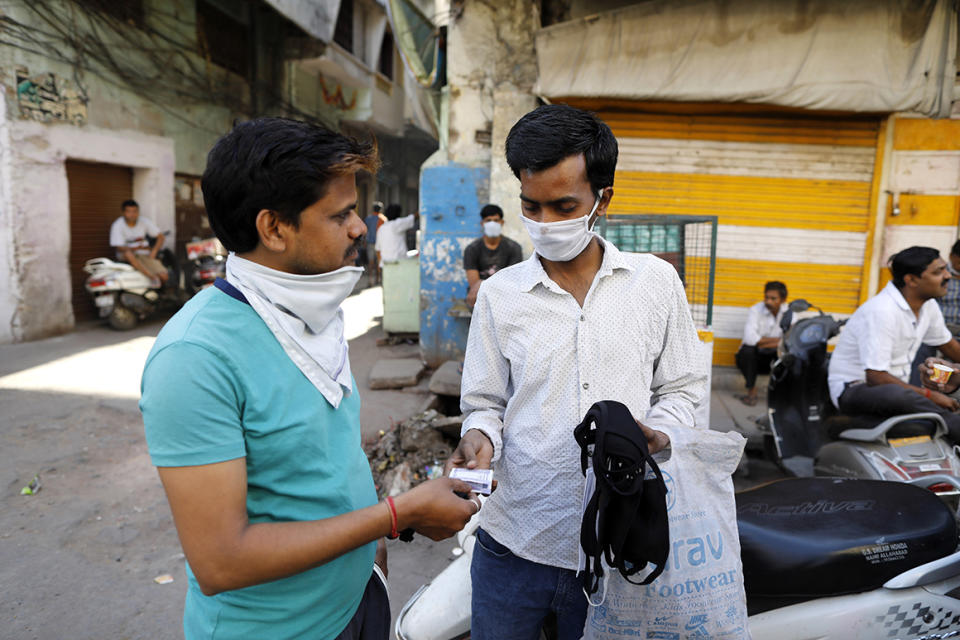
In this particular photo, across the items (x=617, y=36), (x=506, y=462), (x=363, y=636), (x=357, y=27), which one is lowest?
(x=363, y=636)

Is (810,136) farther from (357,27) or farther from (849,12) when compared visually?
(357,27)

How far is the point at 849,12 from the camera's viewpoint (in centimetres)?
555

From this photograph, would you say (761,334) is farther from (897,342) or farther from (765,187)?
(897,342)

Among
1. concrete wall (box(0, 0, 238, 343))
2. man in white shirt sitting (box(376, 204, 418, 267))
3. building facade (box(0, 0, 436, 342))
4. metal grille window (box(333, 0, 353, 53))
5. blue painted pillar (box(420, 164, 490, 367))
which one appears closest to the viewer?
blue painted pillar (box(420, 164, 490, 367))

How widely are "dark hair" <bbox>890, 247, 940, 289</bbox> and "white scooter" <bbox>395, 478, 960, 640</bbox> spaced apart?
1.83 metres

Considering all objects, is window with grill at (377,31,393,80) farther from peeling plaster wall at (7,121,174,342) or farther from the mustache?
the mustache

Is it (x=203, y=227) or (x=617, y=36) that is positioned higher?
(x=617, y=36)

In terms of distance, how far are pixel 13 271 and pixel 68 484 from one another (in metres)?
4.69

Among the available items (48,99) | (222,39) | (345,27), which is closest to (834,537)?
(48,99)

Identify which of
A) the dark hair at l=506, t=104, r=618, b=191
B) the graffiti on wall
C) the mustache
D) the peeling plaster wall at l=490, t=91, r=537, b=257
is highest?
the graffiti on wall

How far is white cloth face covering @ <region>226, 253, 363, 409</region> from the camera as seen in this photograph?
117 cm

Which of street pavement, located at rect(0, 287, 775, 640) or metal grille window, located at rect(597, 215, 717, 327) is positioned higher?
metal grille window, located at rect(597, 215, 717, 327)

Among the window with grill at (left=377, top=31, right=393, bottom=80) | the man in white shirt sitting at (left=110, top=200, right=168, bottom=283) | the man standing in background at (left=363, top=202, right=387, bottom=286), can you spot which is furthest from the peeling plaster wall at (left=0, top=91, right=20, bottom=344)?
the window with grill at (left=377, top=31, right=393, bottom=80)

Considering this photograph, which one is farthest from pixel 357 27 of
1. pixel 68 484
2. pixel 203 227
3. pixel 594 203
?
pixel 594 203
